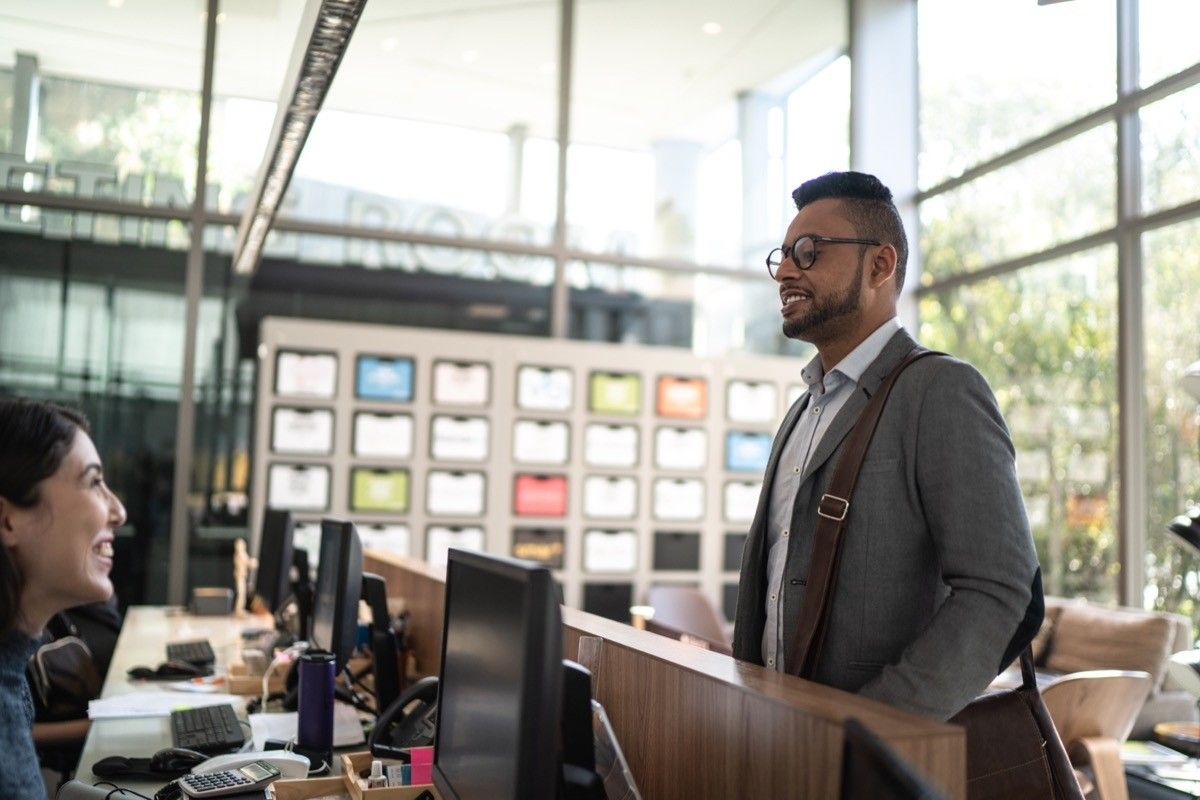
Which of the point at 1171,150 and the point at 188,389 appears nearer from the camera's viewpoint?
the point at 1171,150

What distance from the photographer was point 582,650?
1.76 m

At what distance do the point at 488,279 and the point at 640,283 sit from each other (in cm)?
108

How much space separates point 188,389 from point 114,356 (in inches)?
18.2

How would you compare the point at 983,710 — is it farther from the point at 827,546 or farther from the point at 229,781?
the point at 229,781

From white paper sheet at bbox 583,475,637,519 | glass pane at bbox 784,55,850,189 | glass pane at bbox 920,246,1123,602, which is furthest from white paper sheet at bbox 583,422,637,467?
glass pane at bbox 784,55,850,189

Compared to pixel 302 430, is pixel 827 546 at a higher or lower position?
lower

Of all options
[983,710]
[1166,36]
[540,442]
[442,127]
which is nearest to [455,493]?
[540,442]

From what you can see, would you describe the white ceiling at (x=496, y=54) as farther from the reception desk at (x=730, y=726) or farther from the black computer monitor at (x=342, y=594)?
the reception desk at (x=730, y=726)

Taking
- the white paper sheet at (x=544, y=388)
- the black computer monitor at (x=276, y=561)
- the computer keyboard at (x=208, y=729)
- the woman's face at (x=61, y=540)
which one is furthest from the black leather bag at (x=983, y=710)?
the white paper sheet at (x=544, y=388)

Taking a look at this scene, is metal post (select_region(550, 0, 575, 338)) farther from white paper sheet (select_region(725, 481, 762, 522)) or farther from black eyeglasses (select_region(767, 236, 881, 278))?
black eyeglasses (select_region(767, 236, 881, 278))

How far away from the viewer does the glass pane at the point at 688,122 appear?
7613 millimetres

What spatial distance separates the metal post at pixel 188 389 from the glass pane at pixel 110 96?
7cm

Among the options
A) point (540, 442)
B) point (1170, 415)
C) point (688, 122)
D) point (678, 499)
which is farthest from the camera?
point (688, 122)

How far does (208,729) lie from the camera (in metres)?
2.57
